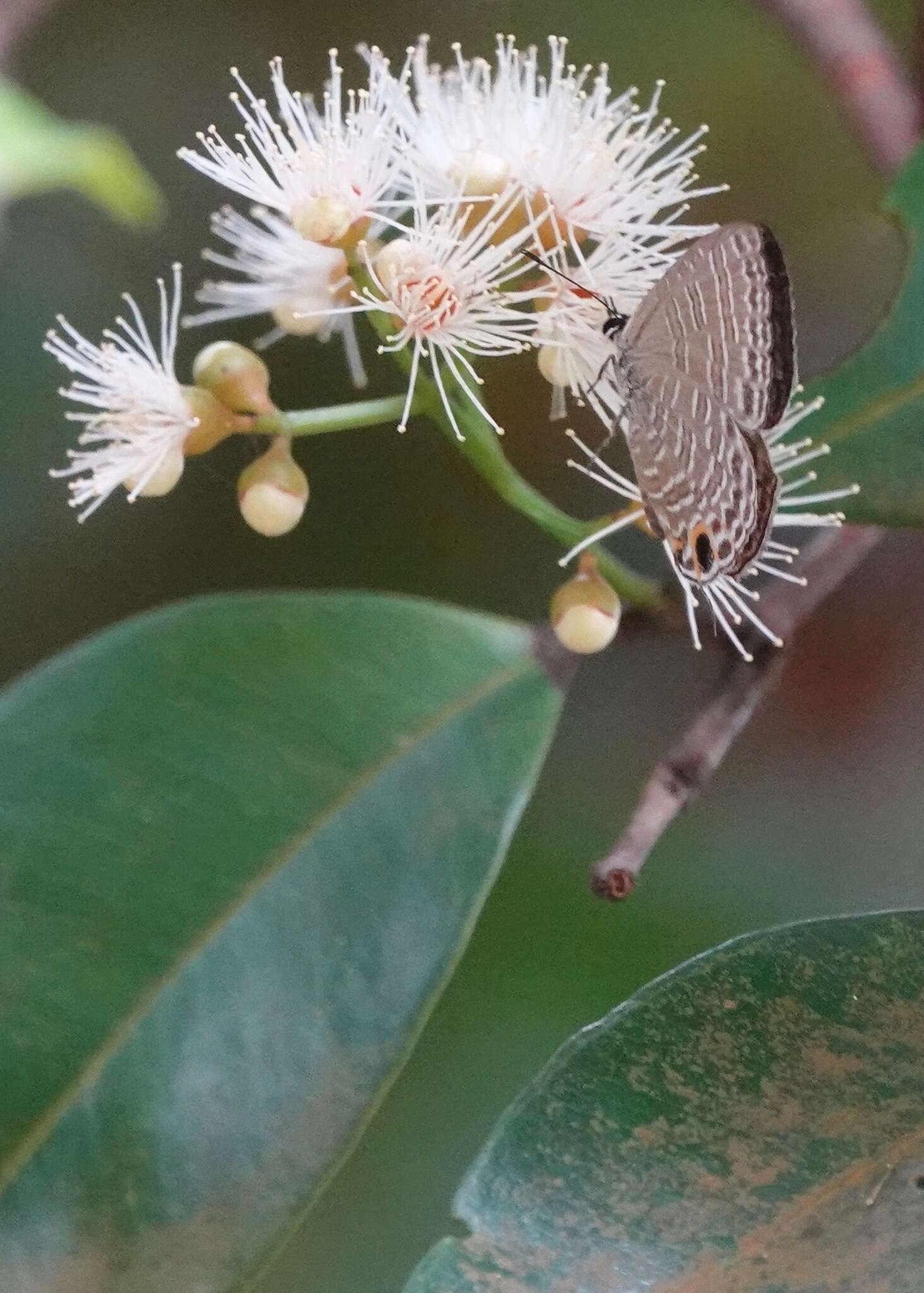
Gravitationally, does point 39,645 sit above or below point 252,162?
below

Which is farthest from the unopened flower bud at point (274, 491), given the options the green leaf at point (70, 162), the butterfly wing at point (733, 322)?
the green leaf at point (70, 162)

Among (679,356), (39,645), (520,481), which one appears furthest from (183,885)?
(39,645)

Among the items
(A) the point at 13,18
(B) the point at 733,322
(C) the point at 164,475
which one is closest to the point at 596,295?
(B) the point at 733,322

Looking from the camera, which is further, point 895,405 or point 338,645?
point 338,645

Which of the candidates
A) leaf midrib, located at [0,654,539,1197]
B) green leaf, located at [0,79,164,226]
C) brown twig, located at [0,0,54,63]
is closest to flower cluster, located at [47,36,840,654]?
leaf midrib, located at [0,654,539,1197]

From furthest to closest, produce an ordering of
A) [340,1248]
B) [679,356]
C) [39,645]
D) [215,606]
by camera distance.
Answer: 1. [39,645]
2. [340,1248]
3. [215,606]
4. [679,356]

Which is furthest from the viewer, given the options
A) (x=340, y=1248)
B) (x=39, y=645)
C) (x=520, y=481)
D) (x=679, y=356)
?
(x=39, y=645)

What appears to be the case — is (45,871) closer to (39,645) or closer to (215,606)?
(215,606)

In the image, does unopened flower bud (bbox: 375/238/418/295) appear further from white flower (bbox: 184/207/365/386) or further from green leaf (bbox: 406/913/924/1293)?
green leaf (bbox: 406/913/924/1293)
